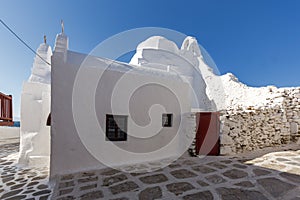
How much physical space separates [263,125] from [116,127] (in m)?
6.08

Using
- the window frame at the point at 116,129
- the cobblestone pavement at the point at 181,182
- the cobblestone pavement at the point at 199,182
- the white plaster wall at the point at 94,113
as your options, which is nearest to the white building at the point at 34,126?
the cobblestone pavement at the point at 181,182

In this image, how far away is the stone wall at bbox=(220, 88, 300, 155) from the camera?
6469mm

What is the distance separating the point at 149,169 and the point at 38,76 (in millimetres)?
8235

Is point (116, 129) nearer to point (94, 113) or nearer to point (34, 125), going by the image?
point (94, 113)

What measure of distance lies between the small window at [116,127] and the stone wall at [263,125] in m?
3.76

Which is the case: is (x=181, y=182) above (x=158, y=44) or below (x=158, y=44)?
below

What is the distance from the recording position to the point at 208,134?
663cm

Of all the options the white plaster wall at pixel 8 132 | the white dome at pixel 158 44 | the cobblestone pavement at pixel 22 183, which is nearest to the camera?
the cobblestone pavement at pixel 22 183

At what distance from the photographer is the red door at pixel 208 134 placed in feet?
21.2

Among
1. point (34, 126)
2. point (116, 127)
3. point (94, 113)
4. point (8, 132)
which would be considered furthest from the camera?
point (8, 132)

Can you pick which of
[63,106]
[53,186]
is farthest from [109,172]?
[63,106]

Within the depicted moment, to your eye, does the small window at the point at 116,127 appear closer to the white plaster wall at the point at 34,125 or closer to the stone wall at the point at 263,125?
the white plaster wall at the point at 34,125

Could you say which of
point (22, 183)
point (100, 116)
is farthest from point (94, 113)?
point (22, 183)

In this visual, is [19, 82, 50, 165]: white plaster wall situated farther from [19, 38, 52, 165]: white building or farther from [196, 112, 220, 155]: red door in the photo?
[196, 112, 220, 155]: red door
